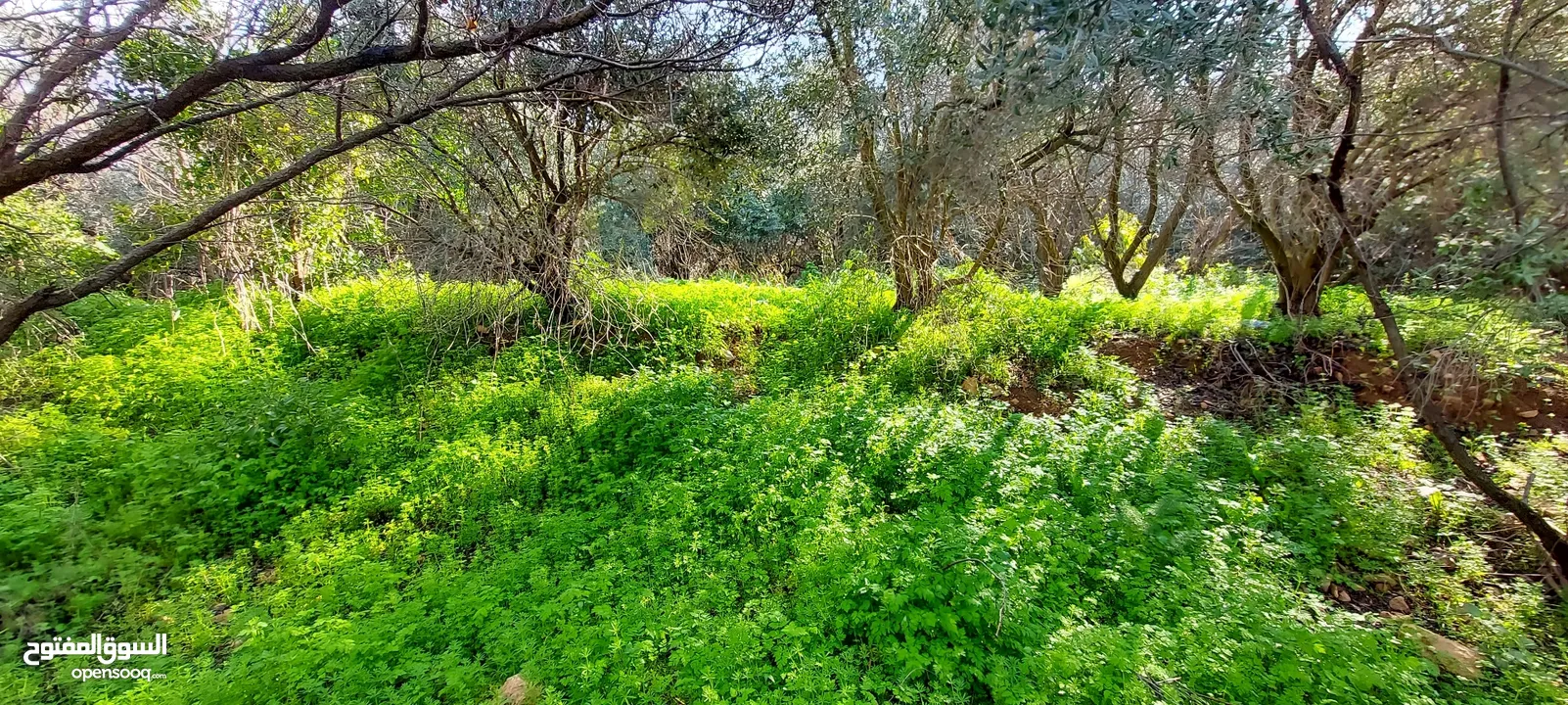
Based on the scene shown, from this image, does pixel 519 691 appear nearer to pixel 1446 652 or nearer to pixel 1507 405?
pixel 1446 652

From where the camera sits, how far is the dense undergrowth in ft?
7.41

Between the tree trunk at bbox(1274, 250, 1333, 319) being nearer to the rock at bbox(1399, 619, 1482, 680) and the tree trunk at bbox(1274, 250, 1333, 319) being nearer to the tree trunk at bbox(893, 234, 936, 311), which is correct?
the tree trunk at bbox(893, 234, 936, 311)

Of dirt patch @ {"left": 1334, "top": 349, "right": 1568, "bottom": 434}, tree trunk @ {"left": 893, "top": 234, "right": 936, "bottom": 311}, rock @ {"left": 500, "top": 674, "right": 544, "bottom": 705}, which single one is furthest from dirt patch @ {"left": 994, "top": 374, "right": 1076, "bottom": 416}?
rock @ {"left": 500, "top": 674, "right": 544, "bottom": 705}

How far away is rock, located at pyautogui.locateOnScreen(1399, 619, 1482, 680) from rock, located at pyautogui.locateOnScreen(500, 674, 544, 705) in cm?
392

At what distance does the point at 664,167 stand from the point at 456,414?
3.69m

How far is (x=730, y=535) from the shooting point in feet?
10.4

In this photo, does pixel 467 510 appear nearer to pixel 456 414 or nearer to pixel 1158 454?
pixel 456 414

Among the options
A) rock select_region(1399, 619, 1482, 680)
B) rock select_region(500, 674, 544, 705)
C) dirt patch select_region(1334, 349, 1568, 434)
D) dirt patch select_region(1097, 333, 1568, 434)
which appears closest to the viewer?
rock select_region(500, 674, 544, 705)

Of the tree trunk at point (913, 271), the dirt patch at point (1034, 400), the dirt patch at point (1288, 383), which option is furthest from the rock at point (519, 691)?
the dirt patch at point (1288, 383)

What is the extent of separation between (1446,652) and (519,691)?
4.25 metres

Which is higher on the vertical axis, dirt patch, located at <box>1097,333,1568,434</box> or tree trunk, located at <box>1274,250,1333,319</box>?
tree trunk, located at <box>1274,250,1333,319</box>

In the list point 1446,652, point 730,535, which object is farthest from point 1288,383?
point 730,535

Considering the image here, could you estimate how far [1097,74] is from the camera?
2.69 metres

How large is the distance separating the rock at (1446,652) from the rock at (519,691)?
3.92 m
